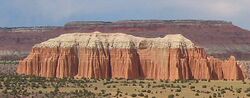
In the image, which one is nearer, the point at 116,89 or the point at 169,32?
the point at 116,89

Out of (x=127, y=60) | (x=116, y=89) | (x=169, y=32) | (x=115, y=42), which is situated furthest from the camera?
(x=169, y=32)

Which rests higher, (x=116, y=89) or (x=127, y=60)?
(x=127, y=60)

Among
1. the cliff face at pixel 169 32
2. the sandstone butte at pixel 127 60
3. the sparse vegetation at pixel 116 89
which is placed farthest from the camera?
the cliff face at pixel 169 32

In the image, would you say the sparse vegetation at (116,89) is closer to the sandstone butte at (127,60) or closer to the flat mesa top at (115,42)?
the sandstone butte at (127,60)

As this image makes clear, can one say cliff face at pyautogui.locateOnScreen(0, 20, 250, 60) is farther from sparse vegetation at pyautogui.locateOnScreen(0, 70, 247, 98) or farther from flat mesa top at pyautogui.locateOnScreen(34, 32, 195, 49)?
sparse vegetation at pyautogui.locateOnScreen(0, 70, 247, 98)

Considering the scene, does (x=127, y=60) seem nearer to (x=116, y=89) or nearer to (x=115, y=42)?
(x=115, y=42)

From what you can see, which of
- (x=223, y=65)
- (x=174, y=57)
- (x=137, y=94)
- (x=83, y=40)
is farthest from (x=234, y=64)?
(x=137, y=94)

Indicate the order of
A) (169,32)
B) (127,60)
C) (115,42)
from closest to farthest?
(127,60) → (115,42) → (169,32)

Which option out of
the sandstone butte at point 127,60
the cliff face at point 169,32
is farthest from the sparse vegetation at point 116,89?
the cliff face at point 169,32

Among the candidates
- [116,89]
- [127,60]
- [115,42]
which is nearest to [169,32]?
[115,42]

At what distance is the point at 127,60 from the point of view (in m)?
90.4

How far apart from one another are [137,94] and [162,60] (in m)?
25.3

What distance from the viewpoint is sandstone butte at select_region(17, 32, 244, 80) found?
9094cm

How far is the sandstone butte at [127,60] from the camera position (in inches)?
3580
